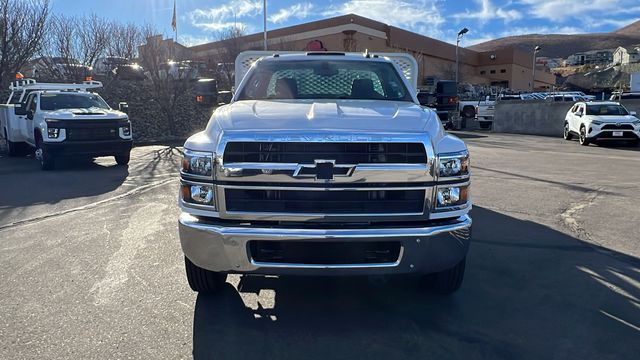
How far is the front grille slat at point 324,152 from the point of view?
3.38 meters

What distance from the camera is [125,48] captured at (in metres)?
28.8

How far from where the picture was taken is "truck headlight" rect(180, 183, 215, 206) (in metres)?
3.49

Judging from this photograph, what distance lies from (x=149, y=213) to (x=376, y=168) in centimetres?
487

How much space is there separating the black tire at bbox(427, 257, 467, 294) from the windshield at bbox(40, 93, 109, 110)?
11.6 m

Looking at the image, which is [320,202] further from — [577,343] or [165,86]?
[165,86]

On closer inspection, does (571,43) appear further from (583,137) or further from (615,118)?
(615,118)

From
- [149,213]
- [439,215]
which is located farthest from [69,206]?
[439,215]

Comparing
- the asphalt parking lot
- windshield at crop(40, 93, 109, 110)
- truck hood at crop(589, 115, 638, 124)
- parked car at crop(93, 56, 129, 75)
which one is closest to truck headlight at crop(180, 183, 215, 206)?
the asphalt parking lot

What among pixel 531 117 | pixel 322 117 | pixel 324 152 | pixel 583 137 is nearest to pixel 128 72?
pixel 583 137

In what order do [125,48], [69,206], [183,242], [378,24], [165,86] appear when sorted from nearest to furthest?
1. [183,242]
2. [69,206]
3. [165,86]
4. [125,48]
5. [378,24]

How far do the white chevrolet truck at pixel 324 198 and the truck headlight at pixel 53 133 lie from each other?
954cm

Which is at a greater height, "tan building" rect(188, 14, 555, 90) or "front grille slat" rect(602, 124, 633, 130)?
"tan building" rect(188, 14, 555, 90)

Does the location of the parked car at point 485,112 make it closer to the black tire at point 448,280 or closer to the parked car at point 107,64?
the parked car at point 107,64

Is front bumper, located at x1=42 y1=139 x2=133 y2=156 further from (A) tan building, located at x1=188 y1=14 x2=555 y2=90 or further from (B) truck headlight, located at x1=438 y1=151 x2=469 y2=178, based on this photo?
(A) tan building, located at x1=188 y1=14 x2=555 y2=90
